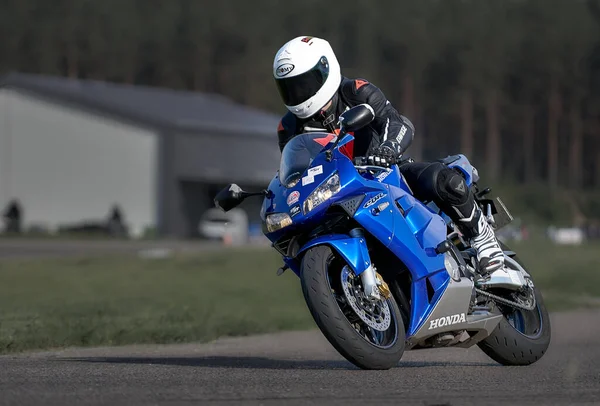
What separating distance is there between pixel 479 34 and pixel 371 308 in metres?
90.0

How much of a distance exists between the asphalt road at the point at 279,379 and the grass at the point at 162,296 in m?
1.29

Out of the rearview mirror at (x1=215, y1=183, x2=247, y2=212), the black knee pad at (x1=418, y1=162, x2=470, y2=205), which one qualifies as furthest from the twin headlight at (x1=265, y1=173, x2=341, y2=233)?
the black knee pad at (x1=418, y1=162, x2=470, y2=205)

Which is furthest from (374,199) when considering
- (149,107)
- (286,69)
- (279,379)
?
(149,107)

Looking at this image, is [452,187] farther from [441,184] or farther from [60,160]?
[60,160]

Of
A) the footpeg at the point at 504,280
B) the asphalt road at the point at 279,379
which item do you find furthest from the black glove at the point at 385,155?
the asphalt road at the point at 279,379

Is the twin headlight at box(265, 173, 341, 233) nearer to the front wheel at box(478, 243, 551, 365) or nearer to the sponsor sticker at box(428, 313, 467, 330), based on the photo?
the sponsor sticker at box(428, 313, 467, 330)

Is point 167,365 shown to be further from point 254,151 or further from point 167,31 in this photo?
point 167,31

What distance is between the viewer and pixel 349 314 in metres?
7.70

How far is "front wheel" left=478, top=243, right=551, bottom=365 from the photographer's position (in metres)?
8.82

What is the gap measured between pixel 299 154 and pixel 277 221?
0.53 m

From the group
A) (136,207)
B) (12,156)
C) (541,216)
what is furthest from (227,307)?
(541,216)

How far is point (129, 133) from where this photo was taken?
6372 cm

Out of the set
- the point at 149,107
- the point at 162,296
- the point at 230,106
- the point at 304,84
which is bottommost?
the point at 230,106

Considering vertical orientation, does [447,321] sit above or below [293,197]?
below
